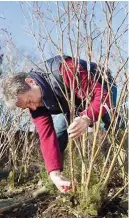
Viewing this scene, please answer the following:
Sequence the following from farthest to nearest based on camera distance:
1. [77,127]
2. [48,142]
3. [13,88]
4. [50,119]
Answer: [50,119] → [48,142] → [13,88] → [77,127]

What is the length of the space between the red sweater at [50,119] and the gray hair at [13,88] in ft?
0.98

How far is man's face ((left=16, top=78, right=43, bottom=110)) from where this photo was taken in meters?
2.67

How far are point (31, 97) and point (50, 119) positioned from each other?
15.0 inches

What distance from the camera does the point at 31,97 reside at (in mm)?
2707

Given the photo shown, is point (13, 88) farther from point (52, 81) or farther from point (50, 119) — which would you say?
point (50, 119)

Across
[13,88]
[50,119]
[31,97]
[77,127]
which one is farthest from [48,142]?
[77,127]

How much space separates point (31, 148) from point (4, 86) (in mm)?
3963

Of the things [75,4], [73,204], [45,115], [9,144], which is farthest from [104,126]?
[9,144]

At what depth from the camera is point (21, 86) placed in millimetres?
2650

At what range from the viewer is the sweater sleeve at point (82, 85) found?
255 cm

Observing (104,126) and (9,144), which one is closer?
(104,126)

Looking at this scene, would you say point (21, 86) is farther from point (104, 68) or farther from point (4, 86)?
point (104, 68)

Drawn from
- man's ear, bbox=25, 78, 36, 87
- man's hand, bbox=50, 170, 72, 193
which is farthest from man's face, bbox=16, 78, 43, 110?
man's hand, bbox=50, 170, 72, 193

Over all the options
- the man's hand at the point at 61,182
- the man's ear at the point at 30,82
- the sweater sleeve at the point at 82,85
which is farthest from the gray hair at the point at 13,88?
the man's hand at the point at 61,182
